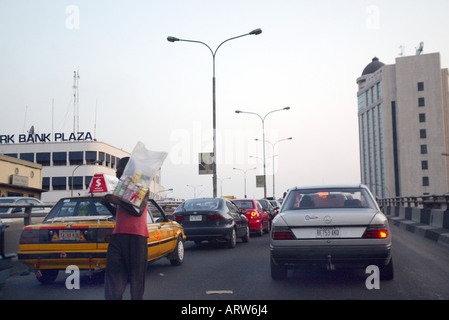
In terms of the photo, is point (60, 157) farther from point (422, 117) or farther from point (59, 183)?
point (422, 117)

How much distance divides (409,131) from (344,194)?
9583 centimetres

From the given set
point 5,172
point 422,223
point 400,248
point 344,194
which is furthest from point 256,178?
point 344,194

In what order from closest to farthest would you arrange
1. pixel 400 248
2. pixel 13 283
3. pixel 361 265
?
pixel 361 265, pixel 13 283, pixel 400 248

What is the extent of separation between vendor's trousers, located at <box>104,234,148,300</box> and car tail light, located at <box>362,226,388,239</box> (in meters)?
3.60

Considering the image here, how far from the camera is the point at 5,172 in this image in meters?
49.5

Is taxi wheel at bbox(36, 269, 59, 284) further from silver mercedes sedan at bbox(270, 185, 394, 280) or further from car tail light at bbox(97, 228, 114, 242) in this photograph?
silver mercedes sedan at bbox(270, 185, 394, 280)

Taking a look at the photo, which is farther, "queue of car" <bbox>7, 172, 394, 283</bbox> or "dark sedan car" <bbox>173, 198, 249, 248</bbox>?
"dark sedan car" <bbox>173, 198, 249, 248</bbox>

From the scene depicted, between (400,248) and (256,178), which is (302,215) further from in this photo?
(256,178)

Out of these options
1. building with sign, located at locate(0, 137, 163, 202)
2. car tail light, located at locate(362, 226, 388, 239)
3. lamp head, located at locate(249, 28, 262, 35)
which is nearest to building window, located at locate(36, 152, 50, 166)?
building with sign, located at locate(0, 137, 163, 202)

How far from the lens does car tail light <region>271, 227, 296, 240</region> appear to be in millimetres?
7234

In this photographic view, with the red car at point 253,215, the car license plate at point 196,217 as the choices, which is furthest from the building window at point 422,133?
the car license plate at point 196,217

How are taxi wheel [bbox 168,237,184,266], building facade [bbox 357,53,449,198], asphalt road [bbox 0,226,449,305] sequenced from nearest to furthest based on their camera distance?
asphalt road [bbox 0,226,449,305], taxi wheel [bbox 168,237,184,266], building facade [bbox 357,53,449,198]

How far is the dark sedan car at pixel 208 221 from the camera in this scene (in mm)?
13164

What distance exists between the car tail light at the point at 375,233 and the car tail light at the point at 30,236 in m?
4.87
